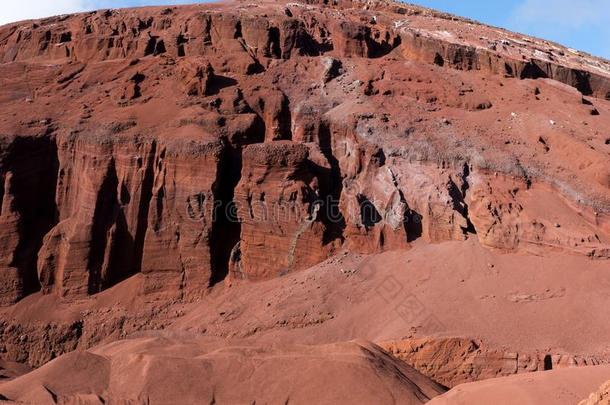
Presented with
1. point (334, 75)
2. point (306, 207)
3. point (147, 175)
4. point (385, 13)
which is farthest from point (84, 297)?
point (385, 13)

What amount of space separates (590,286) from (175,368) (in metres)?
9.73

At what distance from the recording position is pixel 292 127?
19.5 meters

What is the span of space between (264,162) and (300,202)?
1550 mm

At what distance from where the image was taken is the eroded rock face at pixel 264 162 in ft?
54.6

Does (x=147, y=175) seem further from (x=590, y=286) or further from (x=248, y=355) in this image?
(x=590, y=286)

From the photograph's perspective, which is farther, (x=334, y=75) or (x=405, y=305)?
(x=334, y=75)

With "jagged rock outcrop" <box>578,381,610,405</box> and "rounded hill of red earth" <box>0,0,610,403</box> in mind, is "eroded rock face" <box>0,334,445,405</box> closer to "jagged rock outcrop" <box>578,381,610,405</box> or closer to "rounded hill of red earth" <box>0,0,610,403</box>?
"rounded hill of red earth" <box>0,0,610,403</box>

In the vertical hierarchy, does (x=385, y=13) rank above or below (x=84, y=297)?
above

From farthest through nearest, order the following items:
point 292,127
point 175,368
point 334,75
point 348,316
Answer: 1. point 334,75
2. point 292,127
3. point 348,316
4. point 175,368

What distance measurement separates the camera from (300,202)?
16828 mm

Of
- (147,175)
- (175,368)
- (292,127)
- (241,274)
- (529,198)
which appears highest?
(292,127)

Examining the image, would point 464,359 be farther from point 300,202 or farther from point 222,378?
point 300,202

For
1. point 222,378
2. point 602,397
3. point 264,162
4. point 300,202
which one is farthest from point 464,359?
point 264,162

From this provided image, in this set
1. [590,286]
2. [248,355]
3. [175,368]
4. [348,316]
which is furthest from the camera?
[348,316]
